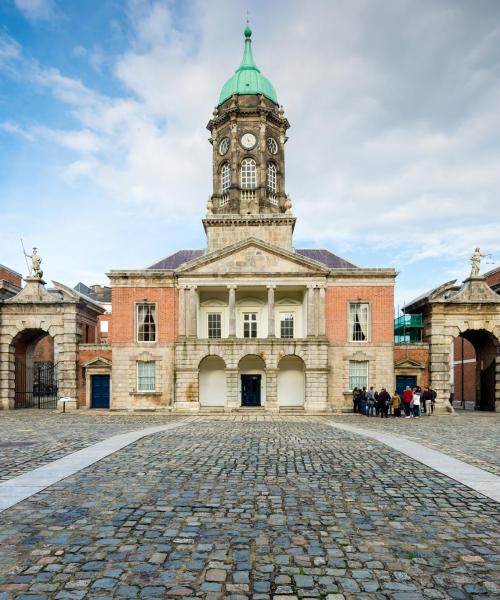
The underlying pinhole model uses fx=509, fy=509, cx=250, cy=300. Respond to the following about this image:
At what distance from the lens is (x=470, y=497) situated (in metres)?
8.90

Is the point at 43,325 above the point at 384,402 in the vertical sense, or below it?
above

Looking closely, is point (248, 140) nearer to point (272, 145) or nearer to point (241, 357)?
point (272, 145)

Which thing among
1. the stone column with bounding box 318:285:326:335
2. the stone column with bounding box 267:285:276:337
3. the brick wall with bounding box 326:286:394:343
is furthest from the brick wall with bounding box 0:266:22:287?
the brick wall with bounding box 326:286:394:343

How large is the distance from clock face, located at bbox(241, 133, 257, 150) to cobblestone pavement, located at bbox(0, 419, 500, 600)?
31.3 m

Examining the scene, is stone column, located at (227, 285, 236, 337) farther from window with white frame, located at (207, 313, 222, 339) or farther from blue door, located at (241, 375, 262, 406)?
blue door, located at (241, 375, 262, 406)

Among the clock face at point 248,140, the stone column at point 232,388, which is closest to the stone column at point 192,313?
the stone column at point 232,388

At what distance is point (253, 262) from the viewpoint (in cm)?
3378

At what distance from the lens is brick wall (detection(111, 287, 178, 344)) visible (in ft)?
113

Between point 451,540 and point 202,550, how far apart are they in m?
3.25

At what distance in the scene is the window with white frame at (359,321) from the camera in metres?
34.4

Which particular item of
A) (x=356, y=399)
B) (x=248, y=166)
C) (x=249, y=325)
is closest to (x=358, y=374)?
(x=356, y=399)

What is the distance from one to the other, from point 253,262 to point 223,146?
11.6 metres

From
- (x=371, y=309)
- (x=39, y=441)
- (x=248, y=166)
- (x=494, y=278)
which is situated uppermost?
(x=248, y=166)

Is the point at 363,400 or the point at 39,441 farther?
the point at 363,400
